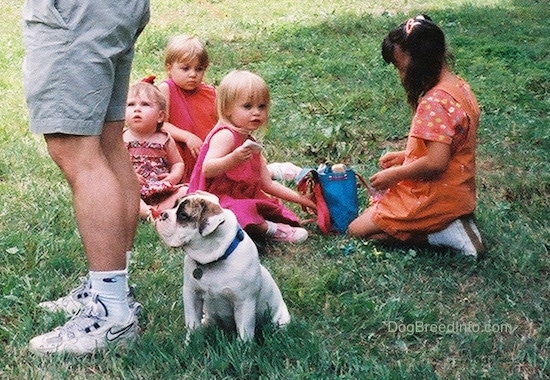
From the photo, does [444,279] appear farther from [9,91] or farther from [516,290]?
[9,91]

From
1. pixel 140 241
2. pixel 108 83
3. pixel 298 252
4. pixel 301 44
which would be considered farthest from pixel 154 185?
pixel 301 44

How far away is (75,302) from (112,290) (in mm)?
359

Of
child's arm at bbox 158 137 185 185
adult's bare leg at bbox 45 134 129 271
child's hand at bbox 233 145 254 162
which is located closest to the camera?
adult's bare leg at bbox 45 134 129 271

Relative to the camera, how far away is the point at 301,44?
28.8ft

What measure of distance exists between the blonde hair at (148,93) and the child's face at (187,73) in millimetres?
259

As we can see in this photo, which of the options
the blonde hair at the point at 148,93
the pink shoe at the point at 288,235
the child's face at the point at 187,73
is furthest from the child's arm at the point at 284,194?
the child's face at the point at 187,73

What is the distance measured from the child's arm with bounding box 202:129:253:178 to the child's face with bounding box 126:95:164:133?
679 mm

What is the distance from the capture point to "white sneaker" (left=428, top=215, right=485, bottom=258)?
3585mm

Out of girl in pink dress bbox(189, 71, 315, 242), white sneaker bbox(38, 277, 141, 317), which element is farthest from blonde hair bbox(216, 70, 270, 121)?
white sneaker bbox(38, 277, 141, 317)

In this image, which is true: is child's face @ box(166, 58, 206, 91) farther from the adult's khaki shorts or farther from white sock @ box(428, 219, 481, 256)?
the adult's khaki shorts

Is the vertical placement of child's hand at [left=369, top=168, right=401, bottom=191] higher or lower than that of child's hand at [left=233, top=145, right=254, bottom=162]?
lower

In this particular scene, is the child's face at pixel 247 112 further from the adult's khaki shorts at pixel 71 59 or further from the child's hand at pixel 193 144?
the adult's khaki shorts at pixel 71 59

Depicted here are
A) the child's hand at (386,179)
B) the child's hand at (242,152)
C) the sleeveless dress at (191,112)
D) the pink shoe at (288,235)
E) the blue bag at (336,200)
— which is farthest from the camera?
the sleeveless dress at (191,112)

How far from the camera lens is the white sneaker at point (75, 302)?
9.53 feet
